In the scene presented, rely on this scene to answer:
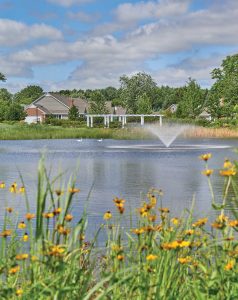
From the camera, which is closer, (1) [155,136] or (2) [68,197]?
(2) [68,197]

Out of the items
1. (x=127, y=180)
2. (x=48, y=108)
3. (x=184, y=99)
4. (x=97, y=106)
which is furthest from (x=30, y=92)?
(x=127, y=180)

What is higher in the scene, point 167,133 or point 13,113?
point 13,113

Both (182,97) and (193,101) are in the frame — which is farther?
(182,97)

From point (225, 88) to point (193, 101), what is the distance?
31.3ft

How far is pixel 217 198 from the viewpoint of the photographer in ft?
45.5

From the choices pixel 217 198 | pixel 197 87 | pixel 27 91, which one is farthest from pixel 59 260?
pixel 27 91

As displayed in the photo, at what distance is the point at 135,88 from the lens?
108250mm

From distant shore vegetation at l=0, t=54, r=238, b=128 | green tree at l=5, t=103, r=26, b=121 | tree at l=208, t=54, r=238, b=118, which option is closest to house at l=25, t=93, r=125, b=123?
distant shore vegetation at l=0, t=54, r=238, b=128

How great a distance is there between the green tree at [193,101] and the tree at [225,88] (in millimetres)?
5696

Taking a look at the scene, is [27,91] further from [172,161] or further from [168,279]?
[168,279]

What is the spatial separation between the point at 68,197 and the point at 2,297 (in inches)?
26.4

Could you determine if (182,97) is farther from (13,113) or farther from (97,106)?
(13,113)

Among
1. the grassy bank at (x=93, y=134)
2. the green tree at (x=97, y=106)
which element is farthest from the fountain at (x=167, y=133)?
the green tree at (x=97, y=106)

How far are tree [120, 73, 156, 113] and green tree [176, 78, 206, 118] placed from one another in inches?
1173
